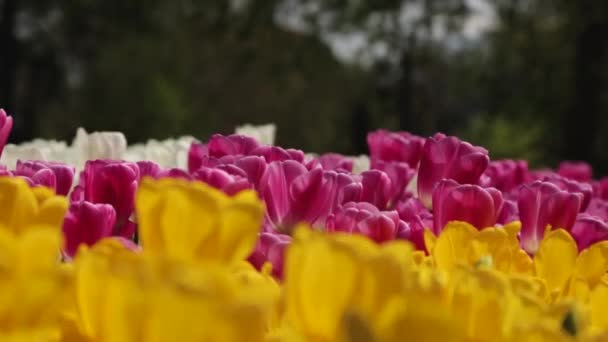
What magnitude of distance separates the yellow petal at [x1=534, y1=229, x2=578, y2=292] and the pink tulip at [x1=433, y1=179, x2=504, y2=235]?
27 centimetres

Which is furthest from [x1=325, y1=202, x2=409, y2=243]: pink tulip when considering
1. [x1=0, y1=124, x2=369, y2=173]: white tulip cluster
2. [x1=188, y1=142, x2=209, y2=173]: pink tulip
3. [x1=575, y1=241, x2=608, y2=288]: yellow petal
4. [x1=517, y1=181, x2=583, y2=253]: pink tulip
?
[x1=0, y1=124, x2=369, y2=173]: white tulip cluster

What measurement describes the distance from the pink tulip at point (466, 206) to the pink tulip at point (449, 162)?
0.65ft

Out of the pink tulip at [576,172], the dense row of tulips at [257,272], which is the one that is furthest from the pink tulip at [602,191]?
the dense row of tulips at [257,272]

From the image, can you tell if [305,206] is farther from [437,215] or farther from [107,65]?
[107,65]

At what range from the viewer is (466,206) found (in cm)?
132

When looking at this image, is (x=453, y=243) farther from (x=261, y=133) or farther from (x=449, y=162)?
(x=261, y=133)

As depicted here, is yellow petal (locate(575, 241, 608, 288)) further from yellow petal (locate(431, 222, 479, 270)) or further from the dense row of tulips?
yellow petal (locate(431, 222, 479, 270))

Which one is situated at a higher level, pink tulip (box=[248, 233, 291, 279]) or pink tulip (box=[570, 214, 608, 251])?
pink tulip (box=[248, 233, 291, 279])

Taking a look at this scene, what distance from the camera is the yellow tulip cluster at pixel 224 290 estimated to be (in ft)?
1.82

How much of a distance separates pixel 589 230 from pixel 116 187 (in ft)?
2.34

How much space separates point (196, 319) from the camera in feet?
1.77

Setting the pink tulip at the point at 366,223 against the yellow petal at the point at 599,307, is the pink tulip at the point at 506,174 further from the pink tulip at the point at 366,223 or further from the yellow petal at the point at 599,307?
the yellow petal at the point at 599,307

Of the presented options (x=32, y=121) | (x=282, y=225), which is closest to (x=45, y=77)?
(x=32, y=121)

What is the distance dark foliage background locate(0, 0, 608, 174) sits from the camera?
21047mm
